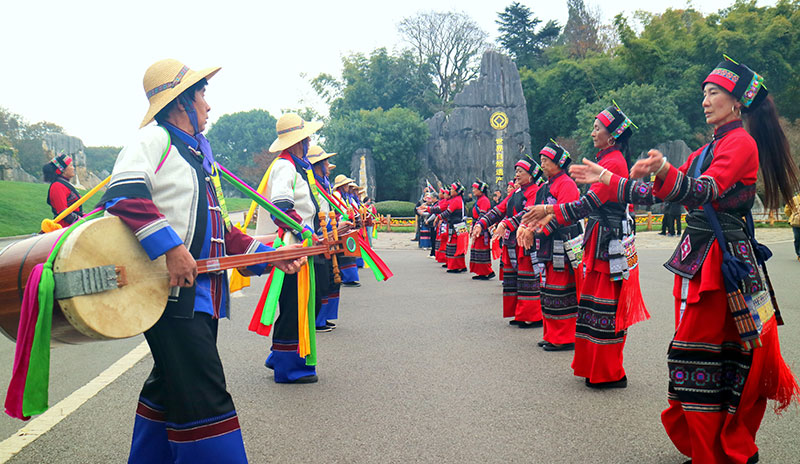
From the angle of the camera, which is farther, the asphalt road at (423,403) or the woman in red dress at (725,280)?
the asphalt road at (423,403)

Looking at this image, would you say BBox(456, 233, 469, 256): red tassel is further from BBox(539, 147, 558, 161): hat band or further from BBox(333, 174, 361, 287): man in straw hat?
BBox(539, 147, 558, 161): hat band

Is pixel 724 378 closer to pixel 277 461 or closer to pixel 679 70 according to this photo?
pixel 277 461

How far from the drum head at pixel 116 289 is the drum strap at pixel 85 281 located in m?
0.02

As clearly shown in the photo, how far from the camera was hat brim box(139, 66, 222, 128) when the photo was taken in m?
2.88

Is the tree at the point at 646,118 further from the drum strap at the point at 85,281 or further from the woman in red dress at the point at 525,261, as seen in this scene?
the drum strap at the point at 85,281

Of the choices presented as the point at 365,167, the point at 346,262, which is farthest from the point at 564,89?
the point at 346,262

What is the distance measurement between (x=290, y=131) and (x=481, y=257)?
7.41m

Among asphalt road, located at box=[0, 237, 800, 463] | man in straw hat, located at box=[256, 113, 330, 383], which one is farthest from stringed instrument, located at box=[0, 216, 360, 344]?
man in straw hat, located at box=[256, 113, 330, 383]

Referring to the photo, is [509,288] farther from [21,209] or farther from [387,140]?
[387,140]

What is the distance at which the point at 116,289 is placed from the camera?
2412 millimetres

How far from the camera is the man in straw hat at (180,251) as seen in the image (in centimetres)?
259

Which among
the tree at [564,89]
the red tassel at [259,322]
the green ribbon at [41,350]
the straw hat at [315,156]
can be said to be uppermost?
the tree at [564,89]

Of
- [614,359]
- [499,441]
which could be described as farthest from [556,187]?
[499,441]

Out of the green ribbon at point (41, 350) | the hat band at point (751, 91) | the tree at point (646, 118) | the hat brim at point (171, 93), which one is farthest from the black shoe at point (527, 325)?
the tree at point (646, 118)
